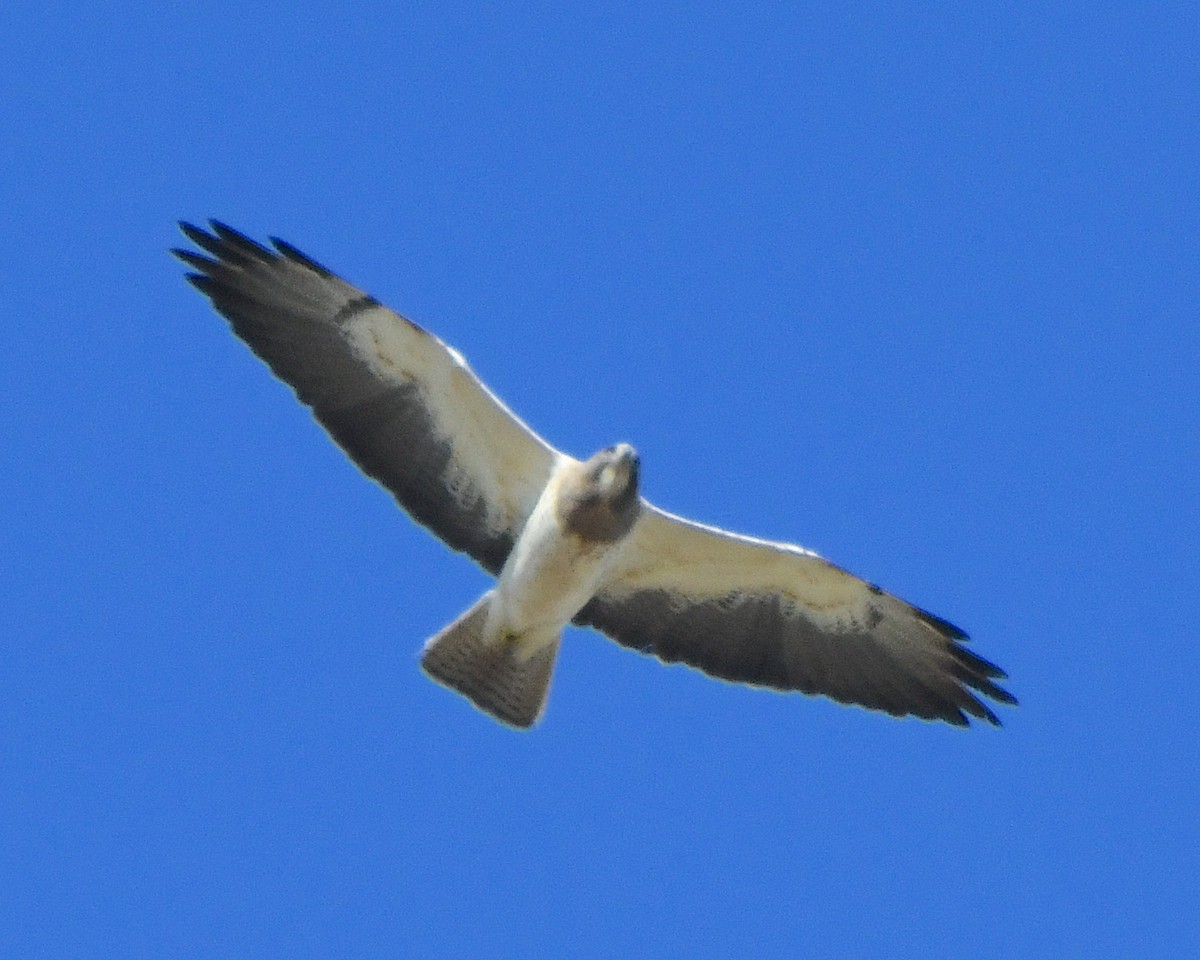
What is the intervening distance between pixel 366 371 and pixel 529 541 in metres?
1.41

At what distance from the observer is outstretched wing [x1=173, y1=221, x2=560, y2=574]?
15.0 metres

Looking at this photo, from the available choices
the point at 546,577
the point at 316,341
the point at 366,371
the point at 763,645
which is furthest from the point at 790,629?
the point at 316,341

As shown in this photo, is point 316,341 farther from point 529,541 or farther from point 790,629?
point 790,629

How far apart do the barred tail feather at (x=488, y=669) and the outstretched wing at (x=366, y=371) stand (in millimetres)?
707

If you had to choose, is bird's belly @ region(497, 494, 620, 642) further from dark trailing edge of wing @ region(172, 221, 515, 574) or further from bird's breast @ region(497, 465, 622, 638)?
dark trailing edge of wing @ region(172, 221, 515, 574)

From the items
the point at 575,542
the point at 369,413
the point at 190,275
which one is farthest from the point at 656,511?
the point at 190,275

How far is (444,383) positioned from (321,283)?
0.92m

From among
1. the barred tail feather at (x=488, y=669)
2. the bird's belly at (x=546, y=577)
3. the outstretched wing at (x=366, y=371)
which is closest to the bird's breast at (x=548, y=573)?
the bird's belly at (x=546, y=577)

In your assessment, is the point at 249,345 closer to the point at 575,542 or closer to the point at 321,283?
the point at 321,283

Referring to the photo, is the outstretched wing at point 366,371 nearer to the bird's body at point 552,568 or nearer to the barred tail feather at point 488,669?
the bird's body at point 552,568

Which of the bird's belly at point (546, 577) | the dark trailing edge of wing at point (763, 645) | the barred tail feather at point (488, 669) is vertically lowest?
the barred tail feather at point (488, 669)

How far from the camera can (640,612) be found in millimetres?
15672

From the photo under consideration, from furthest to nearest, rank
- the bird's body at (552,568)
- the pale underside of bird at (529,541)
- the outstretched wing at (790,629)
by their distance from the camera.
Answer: the outstretched wing at (790,629), the pale underside of bird at (529,541), the bird's body at (552,568)

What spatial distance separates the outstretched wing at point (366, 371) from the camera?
15.0 metres
